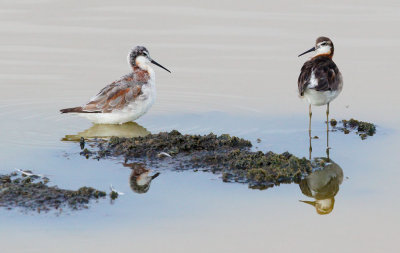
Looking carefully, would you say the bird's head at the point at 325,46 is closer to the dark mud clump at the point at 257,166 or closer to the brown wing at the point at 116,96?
the brown wing at the point at 116,96

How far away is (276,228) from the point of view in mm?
9289

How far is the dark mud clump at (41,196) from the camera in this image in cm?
970

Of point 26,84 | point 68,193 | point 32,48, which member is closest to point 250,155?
point 68,193

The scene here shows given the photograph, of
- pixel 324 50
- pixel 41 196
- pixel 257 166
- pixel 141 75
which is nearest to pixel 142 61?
pixel 141 75

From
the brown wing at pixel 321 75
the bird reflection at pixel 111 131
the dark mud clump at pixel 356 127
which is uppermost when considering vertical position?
the brown wing at pixel 321 75

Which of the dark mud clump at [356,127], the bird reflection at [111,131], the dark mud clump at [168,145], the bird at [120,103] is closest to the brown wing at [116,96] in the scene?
the bird at [120,103]

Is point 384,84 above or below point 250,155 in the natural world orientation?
above

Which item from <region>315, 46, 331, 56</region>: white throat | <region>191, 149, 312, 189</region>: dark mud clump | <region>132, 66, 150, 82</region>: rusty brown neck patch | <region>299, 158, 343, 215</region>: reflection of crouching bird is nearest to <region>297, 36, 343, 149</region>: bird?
<region>315, 46, 331, 56</region>: white throat

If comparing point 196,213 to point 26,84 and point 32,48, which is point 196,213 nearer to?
point 26,84

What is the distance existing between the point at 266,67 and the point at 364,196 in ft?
28.7

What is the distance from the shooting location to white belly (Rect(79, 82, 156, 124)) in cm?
1508

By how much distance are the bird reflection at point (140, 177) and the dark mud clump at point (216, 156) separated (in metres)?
0.26

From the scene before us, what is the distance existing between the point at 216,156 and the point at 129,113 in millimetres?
3822

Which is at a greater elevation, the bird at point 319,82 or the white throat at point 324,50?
the white throat at point 324,50
